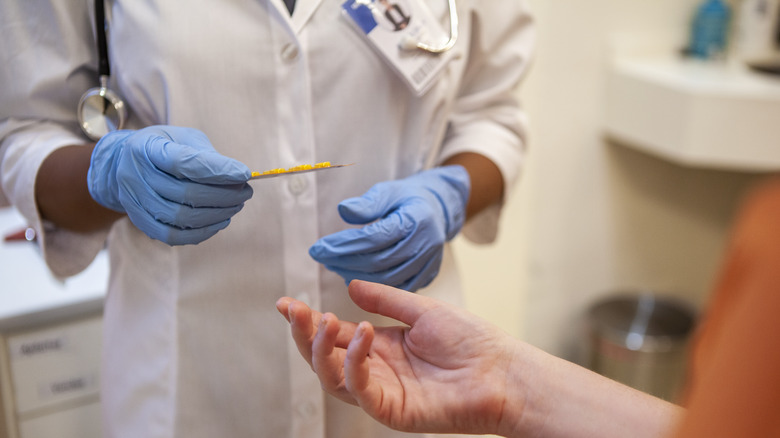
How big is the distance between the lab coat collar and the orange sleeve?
0.53 m

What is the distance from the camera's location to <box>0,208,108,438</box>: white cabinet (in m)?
0.97

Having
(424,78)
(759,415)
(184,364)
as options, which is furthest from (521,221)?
(759,415)

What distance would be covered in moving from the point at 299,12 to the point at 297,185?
0.19 metres


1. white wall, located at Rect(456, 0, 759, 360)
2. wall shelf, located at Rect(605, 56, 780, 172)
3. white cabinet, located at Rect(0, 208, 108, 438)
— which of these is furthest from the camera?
white wall, located at Rect(456, 0, 759, 360)

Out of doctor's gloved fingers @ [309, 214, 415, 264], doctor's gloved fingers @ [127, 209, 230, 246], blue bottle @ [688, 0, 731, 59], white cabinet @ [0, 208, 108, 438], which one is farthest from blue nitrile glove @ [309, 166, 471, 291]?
blue bottle @ [688, 0, 731, 59]

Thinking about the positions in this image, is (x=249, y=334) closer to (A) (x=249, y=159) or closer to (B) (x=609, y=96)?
(A) (x=249, y=159)

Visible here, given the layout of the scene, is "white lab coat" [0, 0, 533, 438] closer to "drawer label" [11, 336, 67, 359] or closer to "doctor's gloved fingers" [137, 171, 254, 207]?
"doctor's gloved fingers" [137, 171, 254, 207]

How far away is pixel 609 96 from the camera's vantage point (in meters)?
1.83

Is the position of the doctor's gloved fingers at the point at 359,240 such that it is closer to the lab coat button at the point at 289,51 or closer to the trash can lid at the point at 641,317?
the lab coat button at the point at 289,51

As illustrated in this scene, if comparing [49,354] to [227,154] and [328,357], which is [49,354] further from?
[328,357]

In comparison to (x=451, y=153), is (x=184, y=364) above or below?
below

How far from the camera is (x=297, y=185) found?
2.39 feet

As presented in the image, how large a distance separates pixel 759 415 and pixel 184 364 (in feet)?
2.02

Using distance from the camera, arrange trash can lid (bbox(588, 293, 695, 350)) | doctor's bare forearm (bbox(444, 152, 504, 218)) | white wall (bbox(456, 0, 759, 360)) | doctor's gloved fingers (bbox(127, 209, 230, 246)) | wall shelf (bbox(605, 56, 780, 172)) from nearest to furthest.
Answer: doctor's gloved fingers (bbox(127, 209, 230, 246))
doctor's bare forearm (bbox(444, 152, 504, 218))
wall shelf (bbox(605, 56, 780, 172))
white wall (bbox(456, 0, 759, 360))
trash can lid (bbox(588, 293, 695, 350))
